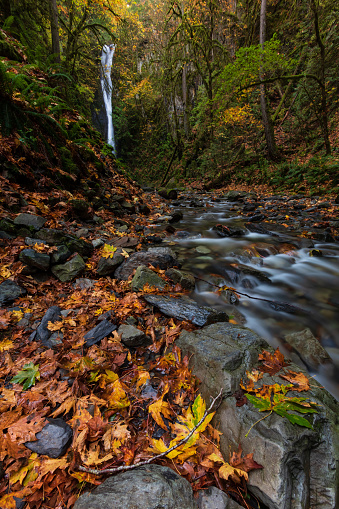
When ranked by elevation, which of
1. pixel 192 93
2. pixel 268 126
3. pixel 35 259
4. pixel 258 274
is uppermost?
pixel 192 93

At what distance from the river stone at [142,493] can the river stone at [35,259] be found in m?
2.79

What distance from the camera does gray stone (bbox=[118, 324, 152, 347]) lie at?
2361 millimetres

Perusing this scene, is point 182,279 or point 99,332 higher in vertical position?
point 99,332

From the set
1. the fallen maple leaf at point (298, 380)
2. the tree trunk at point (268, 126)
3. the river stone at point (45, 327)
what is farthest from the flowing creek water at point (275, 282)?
the tree trunk at point (268, 126)

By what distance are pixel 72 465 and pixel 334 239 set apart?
23.7 ft

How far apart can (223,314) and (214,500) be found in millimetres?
1835

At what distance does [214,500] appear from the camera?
3.95 feet

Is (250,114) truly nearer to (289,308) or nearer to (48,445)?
(289,308)

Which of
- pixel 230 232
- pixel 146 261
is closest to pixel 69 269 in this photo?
pixel 146 261

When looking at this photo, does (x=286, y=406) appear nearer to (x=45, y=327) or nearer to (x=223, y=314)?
(x=223, y=314)

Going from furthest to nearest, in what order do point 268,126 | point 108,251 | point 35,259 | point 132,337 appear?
1. point 268,126
2. point 108,251
3. point 35,259
4. point 132,337

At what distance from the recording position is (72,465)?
4.39ft

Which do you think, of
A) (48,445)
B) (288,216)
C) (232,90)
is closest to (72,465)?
(48,445)

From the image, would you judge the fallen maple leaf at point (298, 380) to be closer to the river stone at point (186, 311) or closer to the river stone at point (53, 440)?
Result: the river stone at point (186, 311)
